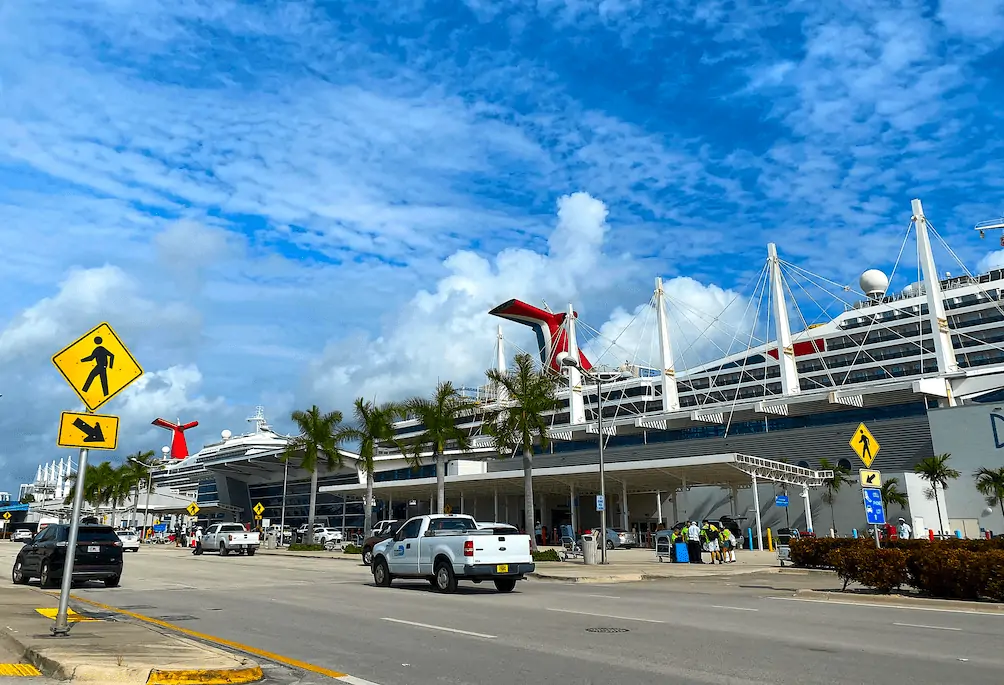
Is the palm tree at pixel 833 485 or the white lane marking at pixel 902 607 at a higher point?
the palm tree at pixel 833 485

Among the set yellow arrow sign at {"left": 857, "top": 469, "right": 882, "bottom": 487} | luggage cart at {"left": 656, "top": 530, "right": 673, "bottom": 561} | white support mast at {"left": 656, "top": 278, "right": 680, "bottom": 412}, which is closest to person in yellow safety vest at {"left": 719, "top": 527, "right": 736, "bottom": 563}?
luggage cart at {"left": 656, "top": 530, "right": 673, "bottom": 561}

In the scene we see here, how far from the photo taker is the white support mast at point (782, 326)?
73.3 metres

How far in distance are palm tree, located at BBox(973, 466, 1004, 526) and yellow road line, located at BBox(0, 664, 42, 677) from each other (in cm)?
5413

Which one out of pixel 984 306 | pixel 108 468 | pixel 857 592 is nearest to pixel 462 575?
pixel 857 592

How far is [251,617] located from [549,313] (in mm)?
114532

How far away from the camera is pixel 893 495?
50750 millimetres

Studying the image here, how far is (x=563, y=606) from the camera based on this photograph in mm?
15281

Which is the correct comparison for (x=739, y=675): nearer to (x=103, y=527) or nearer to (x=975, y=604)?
(x=975, y=604)

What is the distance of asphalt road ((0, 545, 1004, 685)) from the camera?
8.00 meters

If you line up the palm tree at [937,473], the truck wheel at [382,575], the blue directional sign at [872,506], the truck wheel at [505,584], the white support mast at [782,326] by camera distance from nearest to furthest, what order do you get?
the blue directional sign at [872,506] → the truck wheel at [505,584] → the truck wheel at [382,575] → the palm tree at [937,473] → the white support mast at [782,326]

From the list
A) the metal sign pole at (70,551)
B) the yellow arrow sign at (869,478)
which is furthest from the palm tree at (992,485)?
the metal sign pole at (70,551)

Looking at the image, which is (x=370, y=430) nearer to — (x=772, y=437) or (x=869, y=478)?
(x=772, y=437)

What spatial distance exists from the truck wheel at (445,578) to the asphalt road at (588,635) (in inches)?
15.5

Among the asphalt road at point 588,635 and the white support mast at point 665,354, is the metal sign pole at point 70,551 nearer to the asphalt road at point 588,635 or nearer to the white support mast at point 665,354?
the asphalt road at point 588,635
